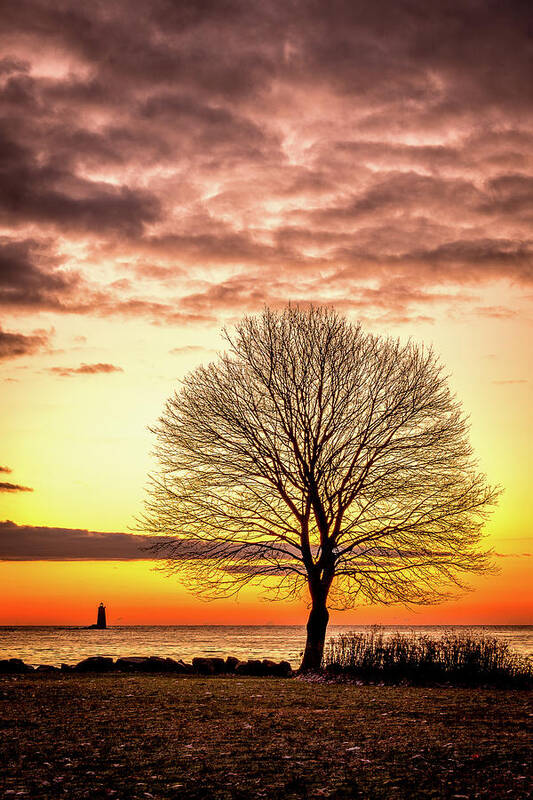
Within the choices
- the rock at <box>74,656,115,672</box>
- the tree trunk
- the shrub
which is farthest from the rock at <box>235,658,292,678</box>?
the rock at <box>74,656,115,672</box>


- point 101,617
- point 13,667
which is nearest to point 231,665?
point 13,667

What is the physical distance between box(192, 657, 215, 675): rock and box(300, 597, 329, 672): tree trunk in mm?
3271

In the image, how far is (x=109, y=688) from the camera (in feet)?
61.9

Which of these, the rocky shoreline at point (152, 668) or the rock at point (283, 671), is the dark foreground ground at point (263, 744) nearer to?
the rocky shoreline at point (152, 668)

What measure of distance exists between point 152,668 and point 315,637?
597cm

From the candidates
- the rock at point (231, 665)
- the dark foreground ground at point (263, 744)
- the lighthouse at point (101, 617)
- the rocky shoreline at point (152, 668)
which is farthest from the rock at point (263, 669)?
the lighthouse at point (101, 617)

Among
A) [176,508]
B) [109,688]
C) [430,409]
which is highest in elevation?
[430,409]

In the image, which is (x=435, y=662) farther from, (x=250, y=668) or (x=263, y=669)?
(x=250, y=668)

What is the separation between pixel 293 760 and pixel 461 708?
6620 millimetres

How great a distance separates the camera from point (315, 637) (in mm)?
25469

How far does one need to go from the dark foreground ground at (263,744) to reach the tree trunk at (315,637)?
7074 mm

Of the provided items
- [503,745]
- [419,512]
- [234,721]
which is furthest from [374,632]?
[503,745]

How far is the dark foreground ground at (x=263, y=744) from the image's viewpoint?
838 cm

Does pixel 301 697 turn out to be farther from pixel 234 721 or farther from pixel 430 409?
pixel 430 409
